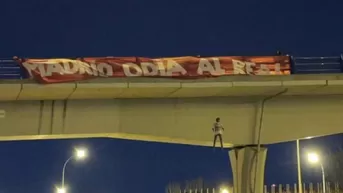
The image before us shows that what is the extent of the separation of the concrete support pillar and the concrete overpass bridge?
0.04m

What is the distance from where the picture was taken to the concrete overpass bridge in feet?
75.1

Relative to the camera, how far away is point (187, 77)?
23312 mm

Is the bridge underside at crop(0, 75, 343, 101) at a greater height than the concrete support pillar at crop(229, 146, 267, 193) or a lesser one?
greater

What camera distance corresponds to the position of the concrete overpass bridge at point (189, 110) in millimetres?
22891

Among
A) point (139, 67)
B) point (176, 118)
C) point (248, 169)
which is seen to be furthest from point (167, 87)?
point (248, 169)

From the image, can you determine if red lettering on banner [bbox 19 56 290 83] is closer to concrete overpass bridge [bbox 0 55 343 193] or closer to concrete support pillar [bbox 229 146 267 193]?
concrete overpass bridge [bbox 0 55 343 193]

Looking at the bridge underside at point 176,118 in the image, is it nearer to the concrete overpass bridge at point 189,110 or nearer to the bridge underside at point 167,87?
the concrete overpass bridge at point 189,110

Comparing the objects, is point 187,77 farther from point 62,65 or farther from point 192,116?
point 62,65

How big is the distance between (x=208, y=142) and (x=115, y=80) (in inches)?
197

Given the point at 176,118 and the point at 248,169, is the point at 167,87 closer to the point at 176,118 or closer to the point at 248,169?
the point at 176,118

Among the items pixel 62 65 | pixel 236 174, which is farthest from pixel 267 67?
pixel 62 65

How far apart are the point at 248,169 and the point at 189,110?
3.37m

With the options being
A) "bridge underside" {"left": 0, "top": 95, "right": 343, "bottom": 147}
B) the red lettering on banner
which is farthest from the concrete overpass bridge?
the red lettering on banner

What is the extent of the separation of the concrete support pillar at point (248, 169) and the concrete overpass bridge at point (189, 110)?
0.13ft
